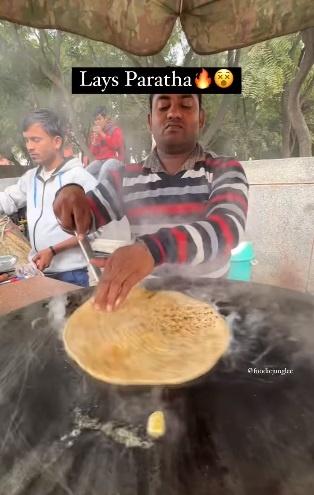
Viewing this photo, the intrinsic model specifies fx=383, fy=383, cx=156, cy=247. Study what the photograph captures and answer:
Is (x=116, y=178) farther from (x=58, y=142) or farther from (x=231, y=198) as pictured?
(x=231, y=198)

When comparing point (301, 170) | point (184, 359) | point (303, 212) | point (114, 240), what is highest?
point (301, 170)

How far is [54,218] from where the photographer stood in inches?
55.2

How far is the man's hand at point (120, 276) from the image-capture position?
904mm

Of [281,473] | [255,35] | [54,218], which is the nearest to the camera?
[281,473]

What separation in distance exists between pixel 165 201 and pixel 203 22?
0.55 metres

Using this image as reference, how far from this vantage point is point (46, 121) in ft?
4.10

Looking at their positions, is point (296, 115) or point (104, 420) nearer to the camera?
point (104, 420)

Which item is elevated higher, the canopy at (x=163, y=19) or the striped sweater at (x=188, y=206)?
the canopy at (x=163, y=19)

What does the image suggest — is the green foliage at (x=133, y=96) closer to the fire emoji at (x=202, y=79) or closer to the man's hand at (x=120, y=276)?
the fire emoji at (x=202, y=79)

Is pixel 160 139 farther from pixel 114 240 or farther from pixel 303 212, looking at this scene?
pixel 303 212

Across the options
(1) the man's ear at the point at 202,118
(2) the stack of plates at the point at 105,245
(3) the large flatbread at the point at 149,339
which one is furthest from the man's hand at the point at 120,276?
(1) the man's ear at the point at 202,118

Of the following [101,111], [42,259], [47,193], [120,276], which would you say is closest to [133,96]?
[101,111]

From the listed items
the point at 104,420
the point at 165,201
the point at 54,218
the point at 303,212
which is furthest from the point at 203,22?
the point at 104,420

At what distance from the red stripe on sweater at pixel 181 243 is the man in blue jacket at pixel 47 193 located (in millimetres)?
375
